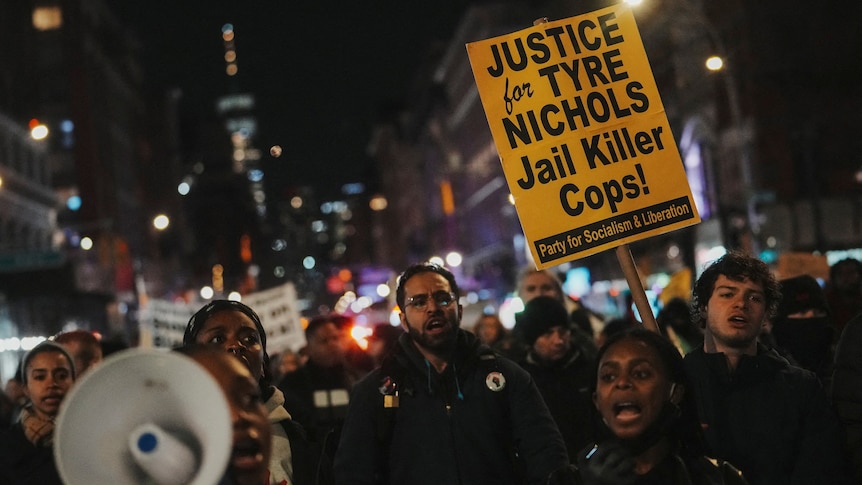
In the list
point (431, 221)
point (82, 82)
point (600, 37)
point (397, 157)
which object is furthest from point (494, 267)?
point (600, 37)

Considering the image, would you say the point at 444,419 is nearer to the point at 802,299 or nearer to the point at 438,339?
the point at 438,339

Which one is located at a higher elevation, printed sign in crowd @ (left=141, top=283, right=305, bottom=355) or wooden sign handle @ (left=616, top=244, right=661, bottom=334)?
printed sign in crowd @ (left=141, top=283, right=305, bottom=355)

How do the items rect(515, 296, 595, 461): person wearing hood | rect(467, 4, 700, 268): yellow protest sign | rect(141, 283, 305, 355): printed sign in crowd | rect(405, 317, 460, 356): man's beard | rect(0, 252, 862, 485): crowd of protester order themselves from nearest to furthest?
rect(0, 252, 862, 485): crowd of protester, rect(405, 317, 460, 356): man's beard, rect(467, 4, 700, 268): yellow protest sign, rect(515, 296, 595, 461): person wearing hood, rect(141, 283, 305, 355): printed sign in crowd

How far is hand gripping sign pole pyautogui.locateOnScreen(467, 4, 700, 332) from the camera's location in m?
6.19

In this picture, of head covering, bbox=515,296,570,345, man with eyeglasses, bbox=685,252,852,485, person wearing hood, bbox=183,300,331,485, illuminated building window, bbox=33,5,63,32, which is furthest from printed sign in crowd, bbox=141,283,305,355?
illuminated building window, bbox=33,5,63,32

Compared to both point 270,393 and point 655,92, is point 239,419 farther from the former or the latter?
point 655,92

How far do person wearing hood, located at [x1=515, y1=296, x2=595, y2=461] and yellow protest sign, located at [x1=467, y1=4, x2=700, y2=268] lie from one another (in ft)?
5.81

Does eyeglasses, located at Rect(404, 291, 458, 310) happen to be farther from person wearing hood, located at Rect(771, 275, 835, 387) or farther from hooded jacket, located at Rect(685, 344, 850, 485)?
person wearing hood, located at Rect(771, 275, 835, 387)

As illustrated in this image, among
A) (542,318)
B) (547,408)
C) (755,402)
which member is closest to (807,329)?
(542,318)

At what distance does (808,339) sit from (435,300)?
2.55 metres

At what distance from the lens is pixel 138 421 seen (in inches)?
110

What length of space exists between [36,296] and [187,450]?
45710 millimetres

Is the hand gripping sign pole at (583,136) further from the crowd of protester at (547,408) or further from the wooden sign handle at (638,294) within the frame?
the crowd of protester at (547,408)

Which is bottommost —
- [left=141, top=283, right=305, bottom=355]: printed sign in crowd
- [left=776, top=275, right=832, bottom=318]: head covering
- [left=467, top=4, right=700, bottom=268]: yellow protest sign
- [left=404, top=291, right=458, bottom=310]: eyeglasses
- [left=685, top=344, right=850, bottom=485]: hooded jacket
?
[left=685, top=344, right=850, bottom=485]: hooded jacket
